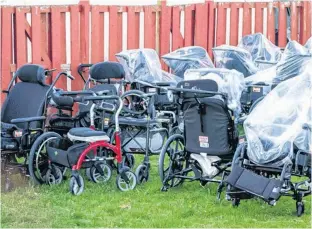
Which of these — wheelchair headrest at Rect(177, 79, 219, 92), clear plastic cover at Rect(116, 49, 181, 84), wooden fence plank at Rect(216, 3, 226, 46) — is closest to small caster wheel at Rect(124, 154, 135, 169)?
wheelchair headrest at Rect(177, 79, 219, 92)

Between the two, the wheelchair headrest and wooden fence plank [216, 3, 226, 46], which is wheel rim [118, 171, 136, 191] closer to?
the wheelchair headrest

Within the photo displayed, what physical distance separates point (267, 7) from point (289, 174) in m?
8.15

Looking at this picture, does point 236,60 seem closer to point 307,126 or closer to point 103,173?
point 103,173

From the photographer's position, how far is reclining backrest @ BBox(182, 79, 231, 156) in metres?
6.43

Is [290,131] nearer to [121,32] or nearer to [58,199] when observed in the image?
[58,199]

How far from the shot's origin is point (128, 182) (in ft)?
22.4

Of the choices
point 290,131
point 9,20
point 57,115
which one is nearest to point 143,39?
point 9,20

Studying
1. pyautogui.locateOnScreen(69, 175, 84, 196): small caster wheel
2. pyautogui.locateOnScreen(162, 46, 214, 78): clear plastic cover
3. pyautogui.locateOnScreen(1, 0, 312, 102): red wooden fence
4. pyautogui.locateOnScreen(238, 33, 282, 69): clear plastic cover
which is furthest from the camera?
pyautogui.locateOnScreen(238, 33, 282, 69): clear plastic cover

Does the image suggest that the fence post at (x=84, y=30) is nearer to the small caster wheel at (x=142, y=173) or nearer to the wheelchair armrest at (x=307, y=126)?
the small caster wheel at (x=142, y=173)

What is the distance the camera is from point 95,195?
6598 mm

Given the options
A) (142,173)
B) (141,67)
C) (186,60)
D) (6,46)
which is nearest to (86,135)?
(142,173)

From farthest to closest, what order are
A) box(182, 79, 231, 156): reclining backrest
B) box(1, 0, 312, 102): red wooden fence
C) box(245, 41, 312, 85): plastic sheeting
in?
box(1, 0, 312, 102): red wooden fence, box(245, 41, 312, 85): plastic sheeting, box(182, 79, 231, 156): reclining backrest

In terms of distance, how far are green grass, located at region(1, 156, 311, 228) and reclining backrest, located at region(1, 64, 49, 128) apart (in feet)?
3.14

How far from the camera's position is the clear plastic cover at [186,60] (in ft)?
34.7
